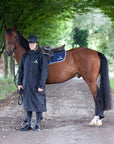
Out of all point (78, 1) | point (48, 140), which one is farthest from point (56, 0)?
point (48, 140)

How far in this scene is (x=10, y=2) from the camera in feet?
38.6

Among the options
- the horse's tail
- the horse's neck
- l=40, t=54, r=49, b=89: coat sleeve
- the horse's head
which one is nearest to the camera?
l=40, t=54, r=49, b=89: coat sleeve

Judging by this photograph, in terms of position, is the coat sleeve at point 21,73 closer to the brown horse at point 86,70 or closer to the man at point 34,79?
the man at point 34,79

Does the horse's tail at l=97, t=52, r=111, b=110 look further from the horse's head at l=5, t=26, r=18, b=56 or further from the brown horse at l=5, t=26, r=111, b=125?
the horse's head at l=5, t=26, r=18, b=56

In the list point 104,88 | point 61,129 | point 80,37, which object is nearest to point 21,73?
point 61,129

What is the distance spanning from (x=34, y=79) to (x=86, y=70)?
1664 mm

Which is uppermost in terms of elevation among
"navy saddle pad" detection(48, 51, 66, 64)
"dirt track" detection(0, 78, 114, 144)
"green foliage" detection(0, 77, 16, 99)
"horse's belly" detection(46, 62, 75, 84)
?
"navy saddle pad" detection(48, 51, 66, 64)

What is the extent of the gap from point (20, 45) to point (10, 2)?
16.3ft

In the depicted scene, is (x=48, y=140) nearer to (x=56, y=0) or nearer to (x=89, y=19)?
(x=56, y=0)

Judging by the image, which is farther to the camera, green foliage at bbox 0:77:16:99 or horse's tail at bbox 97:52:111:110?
green foliage at bbox 0:77:16:99

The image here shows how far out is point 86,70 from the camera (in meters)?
7.63

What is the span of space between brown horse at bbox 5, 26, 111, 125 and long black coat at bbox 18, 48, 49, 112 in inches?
30.4

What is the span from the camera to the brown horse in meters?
7.49

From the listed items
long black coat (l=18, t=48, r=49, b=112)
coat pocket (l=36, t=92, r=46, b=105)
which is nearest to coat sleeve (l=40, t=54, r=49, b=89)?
long black coat (l=18, t=48, r=49, b=112)
